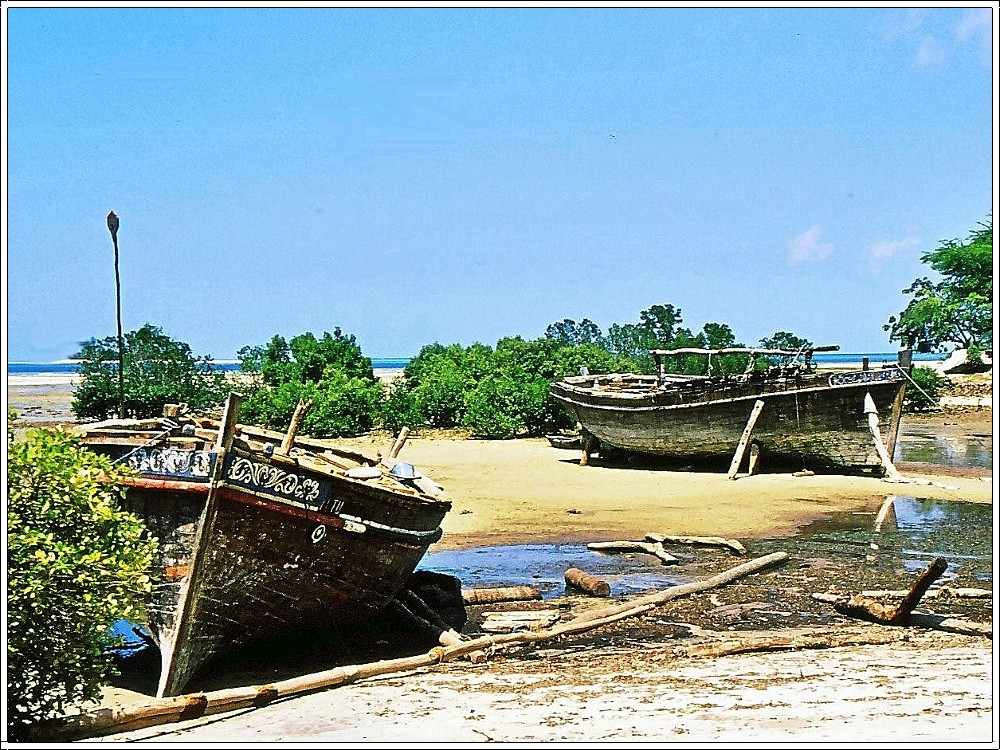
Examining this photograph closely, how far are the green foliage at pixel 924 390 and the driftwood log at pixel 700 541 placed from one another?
24231 millimetres

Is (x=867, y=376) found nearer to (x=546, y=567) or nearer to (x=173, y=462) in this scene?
(x=546, y=567)

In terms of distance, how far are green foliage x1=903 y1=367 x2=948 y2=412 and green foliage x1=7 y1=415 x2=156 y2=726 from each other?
111 feet

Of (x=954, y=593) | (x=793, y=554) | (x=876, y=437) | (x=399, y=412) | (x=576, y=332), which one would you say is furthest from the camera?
(x=576, y=332)

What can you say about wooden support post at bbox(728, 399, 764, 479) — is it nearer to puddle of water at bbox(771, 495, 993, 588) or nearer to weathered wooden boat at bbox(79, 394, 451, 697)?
puddle of water at bbox(771, 495, 993, 588)

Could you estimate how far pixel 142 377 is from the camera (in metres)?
24.1

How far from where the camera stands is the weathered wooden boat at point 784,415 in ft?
69.5

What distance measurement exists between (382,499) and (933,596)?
609 centimetres

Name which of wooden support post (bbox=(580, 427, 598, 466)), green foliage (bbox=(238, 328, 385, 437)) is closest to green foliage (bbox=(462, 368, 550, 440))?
green foliage (bbox=(238, 328, 385, 437))

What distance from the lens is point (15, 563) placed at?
216 inches

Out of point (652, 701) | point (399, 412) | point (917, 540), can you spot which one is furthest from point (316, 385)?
point (652, 701)

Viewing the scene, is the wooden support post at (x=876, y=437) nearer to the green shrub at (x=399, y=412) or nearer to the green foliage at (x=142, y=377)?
the green shrub at (x=399, y=412)

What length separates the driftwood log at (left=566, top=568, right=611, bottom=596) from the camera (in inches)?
446

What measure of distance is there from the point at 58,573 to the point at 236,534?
225cm

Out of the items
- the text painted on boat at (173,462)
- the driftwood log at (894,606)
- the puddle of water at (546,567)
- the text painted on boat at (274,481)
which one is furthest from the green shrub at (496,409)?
the text painted on boat at (173,462)
